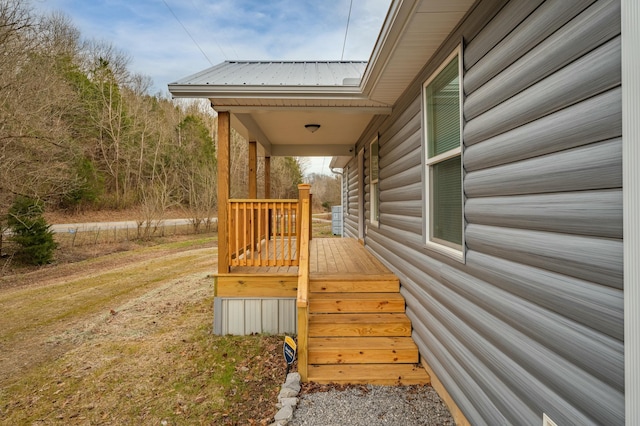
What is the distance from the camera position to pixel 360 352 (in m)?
3.22

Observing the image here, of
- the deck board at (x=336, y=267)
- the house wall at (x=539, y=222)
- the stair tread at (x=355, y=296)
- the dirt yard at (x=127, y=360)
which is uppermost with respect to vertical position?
the house wall at (x=539, y=222)

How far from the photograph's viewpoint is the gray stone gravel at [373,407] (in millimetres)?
2467

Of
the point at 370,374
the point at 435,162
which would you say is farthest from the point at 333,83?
the point at 370,374

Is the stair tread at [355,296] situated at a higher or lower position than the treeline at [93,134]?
lower

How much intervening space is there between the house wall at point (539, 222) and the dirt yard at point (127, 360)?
5.92 ft

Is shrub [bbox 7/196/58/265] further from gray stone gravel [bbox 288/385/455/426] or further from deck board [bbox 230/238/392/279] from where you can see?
gray stone gravel [bbox 288/385/455/426]

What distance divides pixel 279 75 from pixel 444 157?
2.92 metres

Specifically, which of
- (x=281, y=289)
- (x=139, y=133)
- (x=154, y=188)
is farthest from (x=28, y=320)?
(x=139, y=133)

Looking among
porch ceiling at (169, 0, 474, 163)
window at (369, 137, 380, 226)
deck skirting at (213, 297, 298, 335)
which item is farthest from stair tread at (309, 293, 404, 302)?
porch ceiling at (169, 0, 474, 163)

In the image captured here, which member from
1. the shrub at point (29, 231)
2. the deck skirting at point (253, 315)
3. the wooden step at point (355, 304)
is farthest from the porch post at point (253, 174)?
the shrub at point (29, 231)

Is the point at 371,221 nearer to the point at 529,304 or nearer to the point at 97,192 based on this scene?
the point at 529,304

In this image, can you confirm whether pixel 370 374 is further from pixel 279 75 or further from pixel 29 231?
pixel 29 231

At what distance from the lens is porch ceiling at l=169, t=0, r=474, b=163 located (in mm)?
2404

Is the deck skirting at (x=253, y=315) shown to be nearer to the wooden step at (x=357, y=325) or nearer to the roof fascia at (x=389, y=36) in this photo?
the wooden step at (x=357, y=325)
